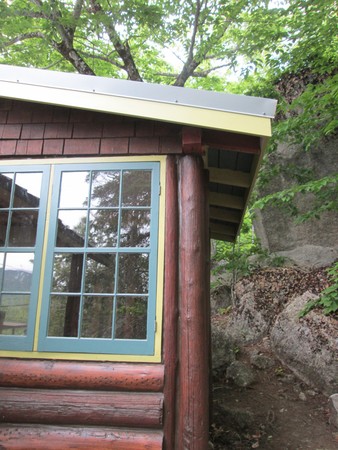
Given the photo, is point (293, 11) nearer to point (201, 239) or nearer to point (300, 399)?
point (201, 239)

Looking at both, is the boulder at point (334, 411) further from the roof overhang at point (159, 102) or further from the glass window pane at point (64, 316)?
the glass window pane at point (64, 316)

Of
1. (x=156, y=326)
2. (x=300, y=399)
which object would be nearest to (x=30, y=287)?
(x=156, y=326)

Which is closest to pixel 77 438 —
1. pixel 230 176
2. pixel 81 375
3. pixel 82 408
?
pixel 82 408

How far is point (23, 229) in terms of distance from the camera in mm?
3305

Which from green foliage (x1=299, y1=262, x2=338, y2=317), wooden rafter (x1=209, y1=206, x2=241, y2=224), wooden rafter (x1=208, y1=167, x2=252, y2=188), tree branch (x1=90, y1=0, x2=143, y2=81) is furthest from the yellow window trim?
tree branch (x1=90, y1=0, x2=143, y2=81)

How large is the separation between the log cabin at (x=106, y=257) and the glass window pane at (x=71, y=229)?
0.4 inches

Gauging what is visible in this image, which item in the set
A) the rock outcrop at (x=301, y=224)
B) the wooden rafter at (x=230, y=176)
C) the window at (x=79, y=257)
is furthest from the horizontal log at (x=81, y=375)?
the rock outcrop at (x=301, y=224)

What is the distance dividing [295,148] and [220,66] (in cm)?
369

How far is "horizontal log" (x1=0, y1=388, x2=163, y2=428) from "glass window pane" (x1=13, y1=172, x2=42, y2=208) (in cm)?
166

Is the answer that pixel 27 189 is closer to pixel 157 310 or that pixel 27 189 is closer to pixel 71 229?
pixel 71 229

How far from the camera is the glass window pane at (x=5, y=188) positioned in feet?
11.1

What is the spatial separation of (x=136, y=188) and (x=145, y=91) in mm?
848

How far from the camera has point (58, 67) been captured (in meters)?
10.8

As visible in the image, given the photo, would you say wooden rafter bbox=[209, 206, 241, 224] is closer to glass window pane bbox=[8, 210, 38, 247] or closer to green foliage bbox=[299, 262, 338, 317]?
green foliage bbox=[299, 262, 338, 317]
